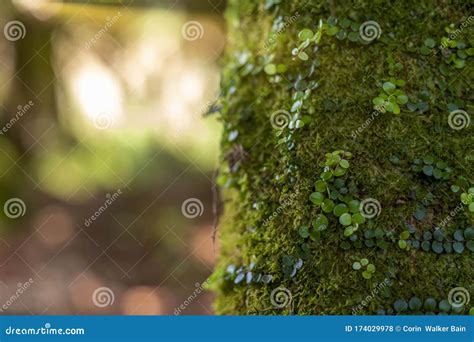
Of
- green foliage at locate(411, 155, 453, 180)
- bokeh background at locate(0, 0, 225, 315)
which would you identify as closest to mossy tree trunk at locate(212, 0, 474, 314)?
green foliage at locate(411, 155, 453, 180)

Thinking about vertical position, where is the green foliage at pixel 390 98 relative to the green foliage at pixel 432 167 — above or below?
above

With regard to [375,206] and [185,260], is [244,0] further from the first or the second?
[185,260]

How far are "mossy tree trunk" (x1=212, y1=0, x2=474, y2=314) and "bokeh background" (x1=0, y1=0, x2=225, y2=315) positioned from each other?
3485 millimetres

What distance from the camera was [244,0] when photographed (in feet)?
7.67

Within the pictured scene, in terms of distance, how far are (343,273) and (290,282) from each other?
7.3 inches

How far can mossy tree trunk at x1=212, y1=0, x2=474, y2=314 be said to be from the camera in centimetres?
172

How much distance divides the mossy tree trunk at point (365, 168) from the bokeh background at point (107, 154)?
3485 millimetres

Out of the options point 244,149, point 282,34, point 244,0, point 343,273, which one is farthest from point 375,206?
point 244,0

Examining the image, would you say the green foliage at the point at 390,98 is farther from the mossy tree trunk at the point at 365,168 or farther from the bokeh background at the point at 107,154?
the bokeh background at the point at 107,154

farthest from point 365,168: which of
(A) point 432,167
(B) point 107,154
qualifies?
(B) point 107,154

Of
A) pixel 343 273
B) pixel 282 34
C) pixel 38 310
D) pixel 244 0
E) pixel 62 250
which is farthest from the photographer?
pixel 62 250

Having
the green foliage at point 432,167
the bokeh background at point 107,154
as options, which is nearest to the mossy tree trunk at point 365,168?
the green foliage at point 432,167

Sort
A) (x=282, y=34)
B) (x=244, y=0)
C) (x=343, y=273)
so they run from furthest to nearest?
1. (x=244, y=0)
2. (x=282, y=34)
3. (x=343, y=273)

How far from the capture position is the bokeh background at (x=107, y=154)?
17.7 feet
